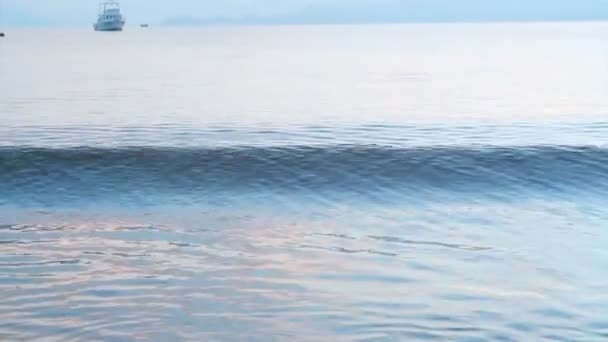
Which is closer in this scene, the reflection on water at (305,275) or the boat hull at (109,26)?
the reflection on water at (305,275)

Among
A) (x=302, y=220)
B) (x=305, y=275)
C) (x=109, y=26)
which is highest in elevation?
(x=109, y=26)

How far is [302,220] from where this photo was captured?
42.9 ft

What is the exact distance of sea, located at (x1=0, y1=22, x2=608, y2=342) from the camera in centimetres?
804

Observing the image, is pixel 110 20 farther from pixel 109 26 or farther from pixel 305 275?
pixel 305 275

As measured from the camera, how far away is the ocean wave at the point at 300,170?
16078 millimetres

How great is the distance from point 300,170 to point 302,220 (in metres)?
4.48

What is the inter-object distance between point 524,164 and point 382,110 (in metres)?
11.0

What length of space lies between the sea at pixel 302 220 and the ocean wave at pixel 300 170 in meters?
0.07

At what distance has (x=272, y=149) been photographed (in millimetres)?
19656

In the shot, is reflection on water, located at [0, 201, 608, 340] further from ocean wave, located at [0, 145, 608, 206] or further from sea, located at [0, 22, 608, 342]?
ocean wave, located at [0, 145, 608, 206]

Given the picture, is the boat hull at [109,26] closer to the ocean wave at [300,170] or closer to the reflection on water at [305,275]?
the ocean wave at [300,170]

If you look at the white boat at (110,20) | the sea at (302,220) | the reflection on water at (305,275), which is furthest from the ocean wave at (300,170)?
the white boat at (110,20)

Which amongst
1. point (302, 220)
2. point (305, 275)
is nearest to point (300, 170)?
point (302, 220)

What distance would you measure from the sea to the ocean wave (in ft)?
0.22
